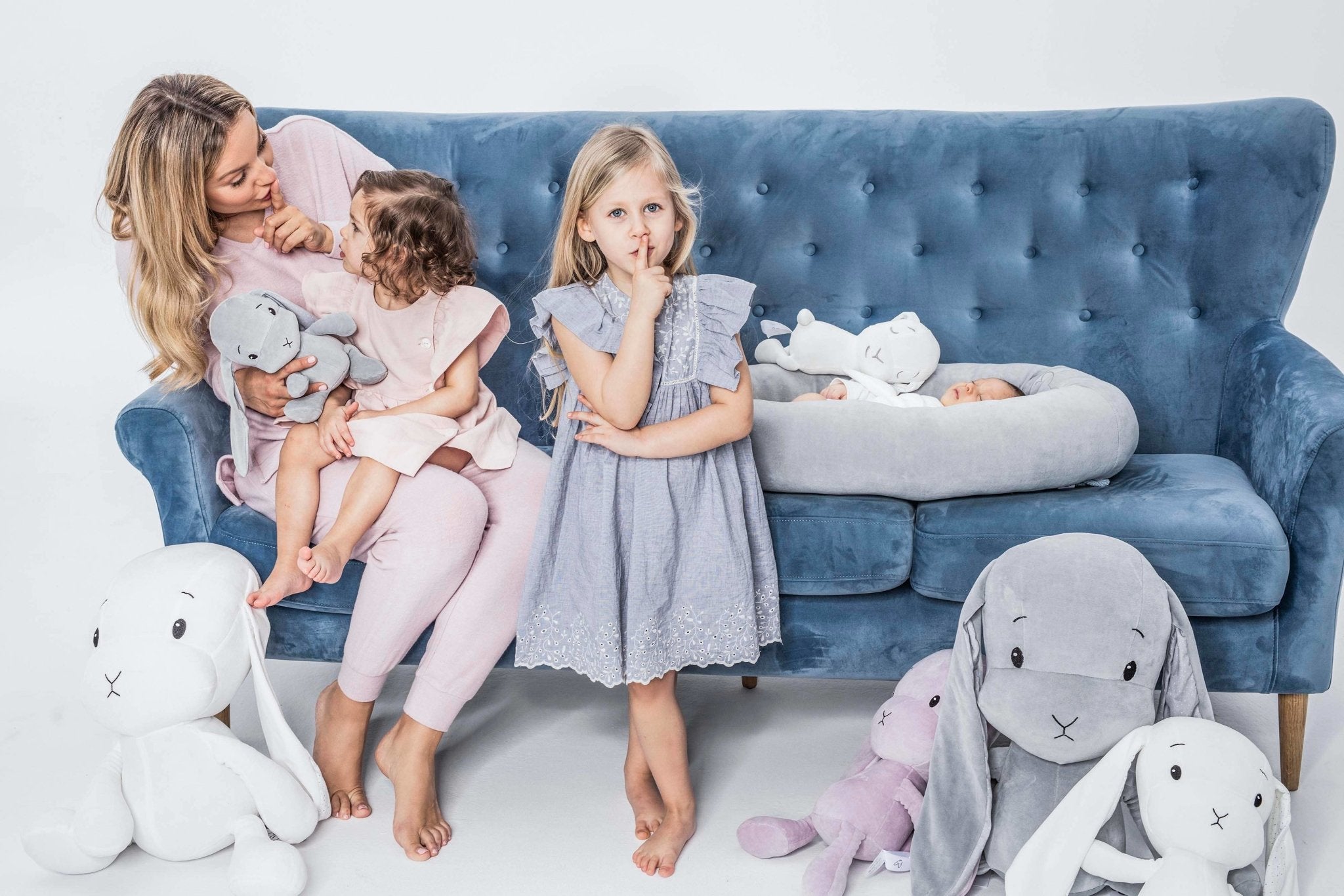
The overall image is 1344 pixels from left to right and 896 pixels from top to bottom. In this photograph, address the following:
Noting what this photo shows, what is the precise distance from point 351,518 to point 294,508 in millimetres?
105

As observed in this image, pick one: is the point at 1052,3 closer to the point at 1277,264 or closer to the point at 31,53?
the point at 1277,264

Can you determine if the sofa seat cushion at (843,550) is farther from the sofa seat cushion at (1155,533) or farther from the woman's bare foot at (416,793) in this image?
the woman's bare foot at (416,793)

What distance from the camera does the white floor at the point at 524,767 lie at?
1900 millimetres

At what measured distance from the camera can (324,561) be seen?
77.9 inches

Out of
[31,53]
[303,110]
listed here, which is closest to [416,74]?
[303,110]

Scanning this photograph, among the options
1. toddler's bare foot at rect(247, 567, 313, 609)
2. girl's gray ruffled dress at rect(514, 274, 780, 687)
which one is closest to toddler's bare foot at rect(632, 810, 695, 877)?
girl's gray ruffled dress at rect(514, 274, 780, 687)

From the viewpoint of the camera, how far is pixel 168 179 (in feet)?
6.74

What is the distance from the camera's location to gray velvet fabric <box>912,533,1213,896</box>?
1.76m

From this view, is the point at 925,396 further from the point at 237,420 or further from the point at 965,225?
the point at 237,420

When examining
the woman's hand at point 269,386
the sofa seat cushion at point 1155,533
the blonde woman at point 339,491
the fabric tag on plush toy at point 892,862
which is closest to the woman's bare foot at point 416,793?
the blonde woman at point 339,491

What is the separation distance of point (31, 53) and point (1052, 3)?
2.85 meters

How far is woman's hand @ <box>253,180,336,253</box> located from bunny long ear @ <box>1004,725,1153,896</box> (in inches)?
59.5

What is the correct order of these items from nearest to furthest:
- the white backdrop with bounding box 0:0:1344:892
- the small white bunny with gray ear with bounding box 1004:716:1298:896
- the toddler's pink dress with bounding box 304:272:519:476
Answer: the small white bunny with gray ear with bounding box 1004:716:1298:896 < the toddler's pink dress with bounding box 304:272:519:476 < the white backdrop with bounding box 0:0:1344:892

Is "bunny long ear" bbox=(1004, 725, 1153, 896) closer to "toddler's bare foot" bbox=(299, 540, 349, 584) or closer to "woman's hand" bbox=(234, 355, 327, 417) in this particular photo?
"toddler's bare foot" bbox=(299, 540, 349, 584)
